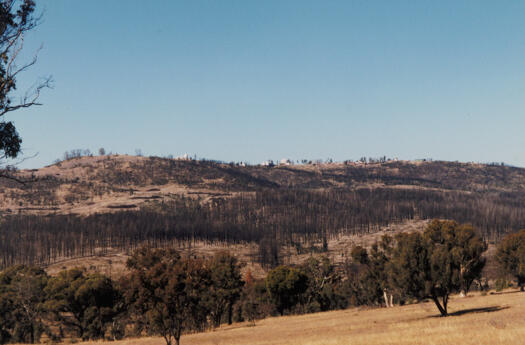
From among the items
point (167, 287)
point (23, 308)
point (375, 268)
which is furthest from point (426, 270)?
point (23, 308)

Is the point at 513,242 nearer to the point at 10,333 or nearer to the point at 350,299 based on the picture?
the point at 350,299

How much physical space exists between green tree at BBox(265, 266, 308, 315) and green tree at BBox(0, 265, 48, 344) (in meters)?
44.4

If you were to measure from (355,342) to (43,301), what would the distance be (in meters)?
75.6

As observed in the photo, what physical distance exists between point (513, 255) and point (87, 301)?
268 feet

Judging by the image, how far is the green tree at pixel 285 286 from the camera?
9600 cm

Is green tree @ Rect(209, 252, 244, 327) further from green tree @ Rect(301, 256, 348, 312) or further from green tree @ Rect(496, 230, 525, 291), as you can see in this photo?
green tree @ Rect(496, 230, 525, 291)

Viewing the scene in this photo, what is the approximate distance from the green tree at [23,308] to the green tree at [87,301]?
12.5 feet

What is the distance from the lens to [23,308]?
81375mm

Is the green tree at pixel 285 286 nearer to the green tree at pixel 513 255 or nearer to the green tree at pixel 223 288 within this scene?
the green tree at pixel 223 288

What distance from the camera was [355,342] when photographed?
2769 cm

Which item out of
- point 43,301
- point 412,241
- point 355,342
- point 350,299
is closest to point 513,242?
point 350,299

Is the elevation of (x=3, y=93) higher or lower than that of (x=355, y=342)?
higher

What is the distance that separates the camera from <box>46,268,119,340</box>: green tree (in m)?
76.5

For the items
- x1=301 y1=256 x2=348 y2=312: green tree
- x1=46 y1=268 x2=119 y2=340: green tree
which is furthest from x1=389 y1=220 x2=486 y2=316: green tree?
x1=301 y1=256 x2=348 y2=312: green tree
